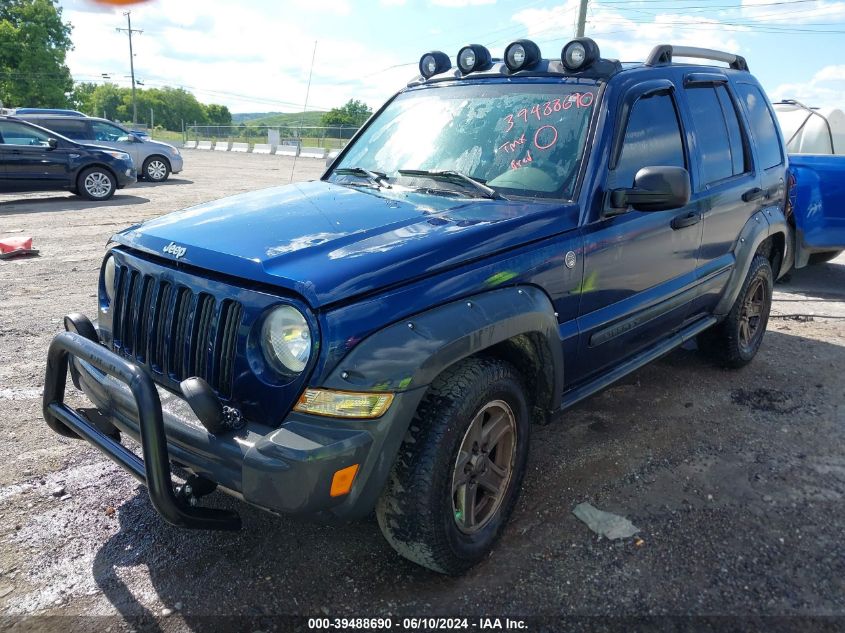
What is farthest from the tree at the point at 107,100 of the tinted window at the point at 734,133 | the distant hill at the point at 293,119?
the tinted window at the point at 734,133

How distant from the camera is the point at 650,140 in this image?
3.52 meters

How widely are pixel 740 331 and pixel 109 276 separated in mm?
4200

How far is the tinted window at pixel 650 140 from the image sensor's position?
10.8ft

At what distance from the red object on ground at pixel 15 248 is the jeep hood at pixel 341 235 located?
19.5 ft

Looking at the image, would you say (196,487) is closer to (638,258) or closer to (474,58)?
(638,258)

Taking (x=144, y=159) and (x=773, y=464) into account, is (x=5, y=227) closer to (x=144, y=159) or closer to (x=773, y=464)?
(x=144, y=159)

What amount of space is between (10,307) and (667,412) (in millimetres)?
5482

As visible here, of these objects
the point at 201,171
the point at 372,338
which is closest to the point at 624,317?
the point at 372,338

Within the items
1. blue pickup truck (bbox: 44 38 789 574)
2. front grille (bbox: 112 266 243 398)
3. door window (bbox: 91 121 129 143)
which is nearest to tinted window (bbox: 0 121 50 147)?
door window (bbox: 91 121 129 143)

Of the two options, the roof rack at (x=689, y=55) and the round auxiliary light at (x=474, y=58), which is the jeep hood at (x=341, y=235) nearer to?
the round auxiliary light at (x=474, y=58)

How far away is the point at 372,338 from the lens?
86.0 inches

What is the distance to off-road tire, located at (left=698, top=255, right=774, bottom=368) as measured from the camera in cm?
476

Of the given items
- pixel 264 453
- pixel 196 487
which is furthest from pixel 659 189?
pixel 196 487

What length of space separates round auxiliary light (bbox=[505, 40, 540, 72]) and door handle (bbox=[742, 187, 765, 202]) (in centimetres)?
181
